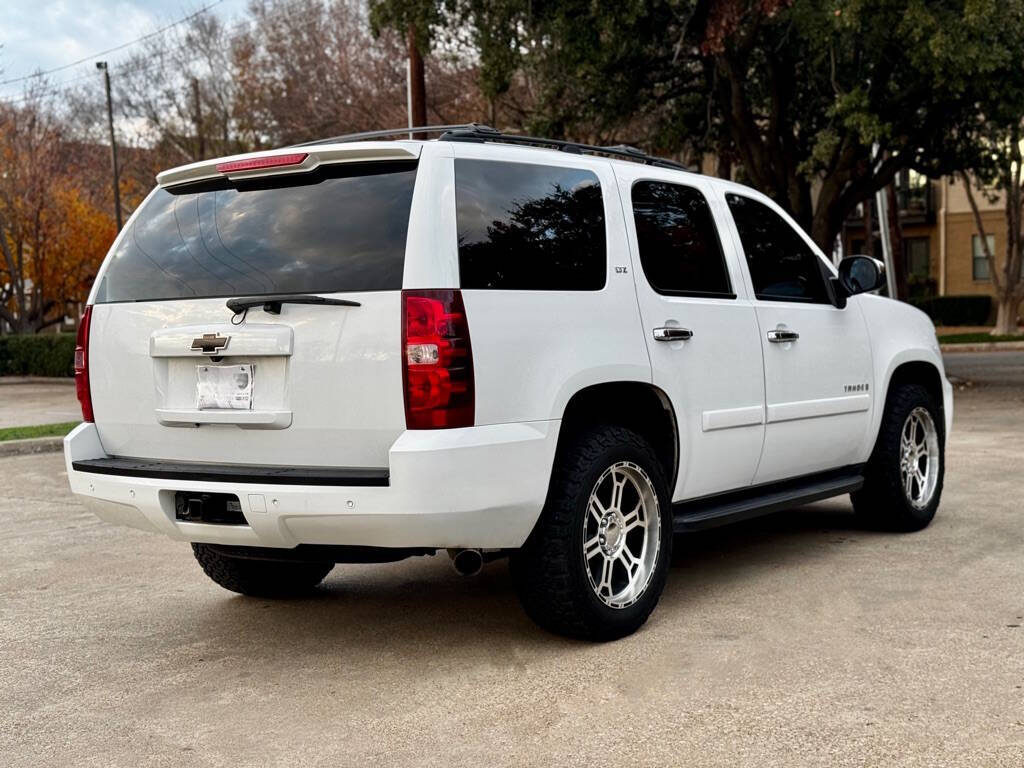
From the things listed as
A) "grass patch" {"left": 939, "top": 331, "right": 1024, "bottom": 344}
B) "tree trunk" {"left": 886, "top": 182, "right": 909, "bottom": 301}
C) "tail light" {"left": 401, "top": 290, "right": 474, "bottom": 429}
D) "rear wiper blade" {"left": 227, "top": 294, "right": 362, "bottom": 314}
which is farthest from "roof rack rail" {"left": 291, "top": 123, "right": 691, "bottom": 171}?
"tree trunk" {"left": 886, "top": 182, "right": 909, "bottom": 301}

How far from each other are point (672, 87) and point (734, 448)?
623 inches

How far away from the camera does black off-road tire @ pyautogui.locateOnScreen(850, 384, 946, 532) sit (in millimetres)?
7062

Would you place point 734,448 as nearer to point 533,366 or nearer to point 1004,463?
point 533,366

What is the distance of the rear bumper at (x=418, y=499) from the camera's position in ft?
14.4

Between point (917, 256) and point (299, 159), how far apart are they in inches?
1827

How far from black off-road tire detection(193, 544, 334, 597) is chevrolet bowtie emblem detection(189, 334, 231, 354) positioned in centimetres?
148

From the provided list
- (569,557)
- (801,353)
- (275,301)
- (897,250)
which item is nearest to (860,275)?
(801,353)

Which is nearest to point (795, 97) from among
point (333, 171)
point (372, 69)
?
point (372, 69)

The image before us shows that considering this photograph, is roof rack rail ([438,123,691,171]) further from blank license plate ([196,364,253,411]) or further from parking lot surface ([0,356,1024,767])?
parking lot surface ([0,356,1024,767])

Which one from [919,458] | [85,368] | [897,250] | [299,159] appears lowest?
[919,458]

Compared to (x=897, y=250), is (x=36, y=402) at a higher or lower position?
lower

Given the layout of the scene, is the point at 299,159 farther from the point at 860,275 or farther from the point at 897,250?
the point at 897,250

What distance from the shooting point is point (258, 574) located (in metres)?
6.08

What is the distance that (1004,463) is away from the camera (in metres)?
10.2
